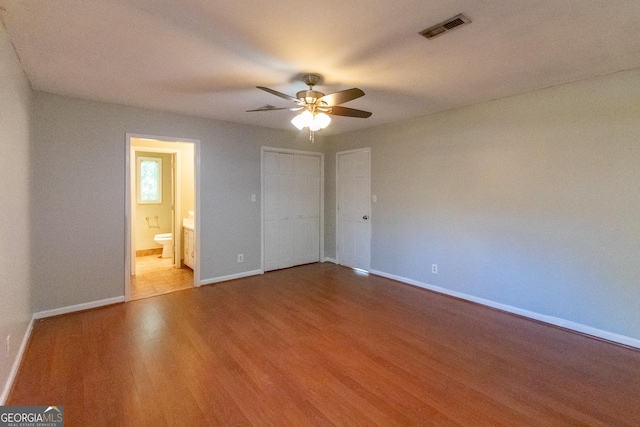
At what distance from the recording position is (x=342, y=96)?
245 centimetres

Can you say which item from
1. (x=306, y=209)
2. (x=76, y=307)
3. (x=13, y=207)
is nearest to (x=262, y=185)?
(x=306, y=209)

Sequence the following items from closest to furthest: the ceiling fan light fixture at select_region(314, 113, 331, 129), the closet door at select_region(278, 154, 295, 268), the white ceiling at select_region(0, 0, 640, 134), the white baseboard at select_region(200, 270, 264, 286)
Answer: the white ceiling at select_region(0, 0, 640, 134) < the ceiling fan light fixture at select_region(314, 113, 331, 129) < the white baseboard at select_region(200, 270, 264, 286) < the closet door at select_region(278, 154, 295, 268)

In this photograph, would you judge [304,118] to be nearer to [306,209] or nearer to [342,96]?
[342,96]

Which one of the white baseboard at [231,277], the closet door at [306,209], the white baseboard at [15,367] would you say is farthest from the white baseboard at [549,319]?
the white baseboard at [15,367]

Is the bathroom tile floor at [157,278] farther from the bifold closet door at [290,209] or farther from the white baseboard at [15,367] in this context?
the bifold closet door at [290,209]

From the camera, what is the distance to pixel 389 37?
6.76 ft

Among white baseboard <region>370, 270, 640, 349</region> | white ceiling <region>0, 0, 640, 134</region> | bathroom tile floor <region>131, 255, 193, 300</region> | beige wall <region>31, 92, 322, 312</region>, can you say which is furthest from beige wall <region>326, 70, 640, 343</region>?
bathroom tile floor <region>131, 255, 193, 300</region>

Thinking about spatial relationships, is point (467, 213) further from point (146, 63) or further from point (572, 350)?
point (146, 63)

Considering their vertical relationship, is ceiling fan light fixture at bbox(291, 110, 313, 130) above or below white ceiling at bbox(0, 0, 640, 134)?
below

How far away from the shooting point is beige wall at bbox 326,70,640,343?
2645 mm

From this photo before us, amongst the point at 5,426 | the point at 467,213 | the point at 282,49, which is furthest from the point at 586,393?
the point at 5,426

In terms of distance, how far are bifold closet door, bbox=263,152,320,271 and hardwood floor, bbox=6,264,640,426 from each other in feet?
5.60

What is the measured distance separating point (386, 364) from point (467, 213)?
2.28 metres

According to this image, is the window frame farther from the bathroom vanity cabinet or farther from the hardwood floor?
the hardwood floor
